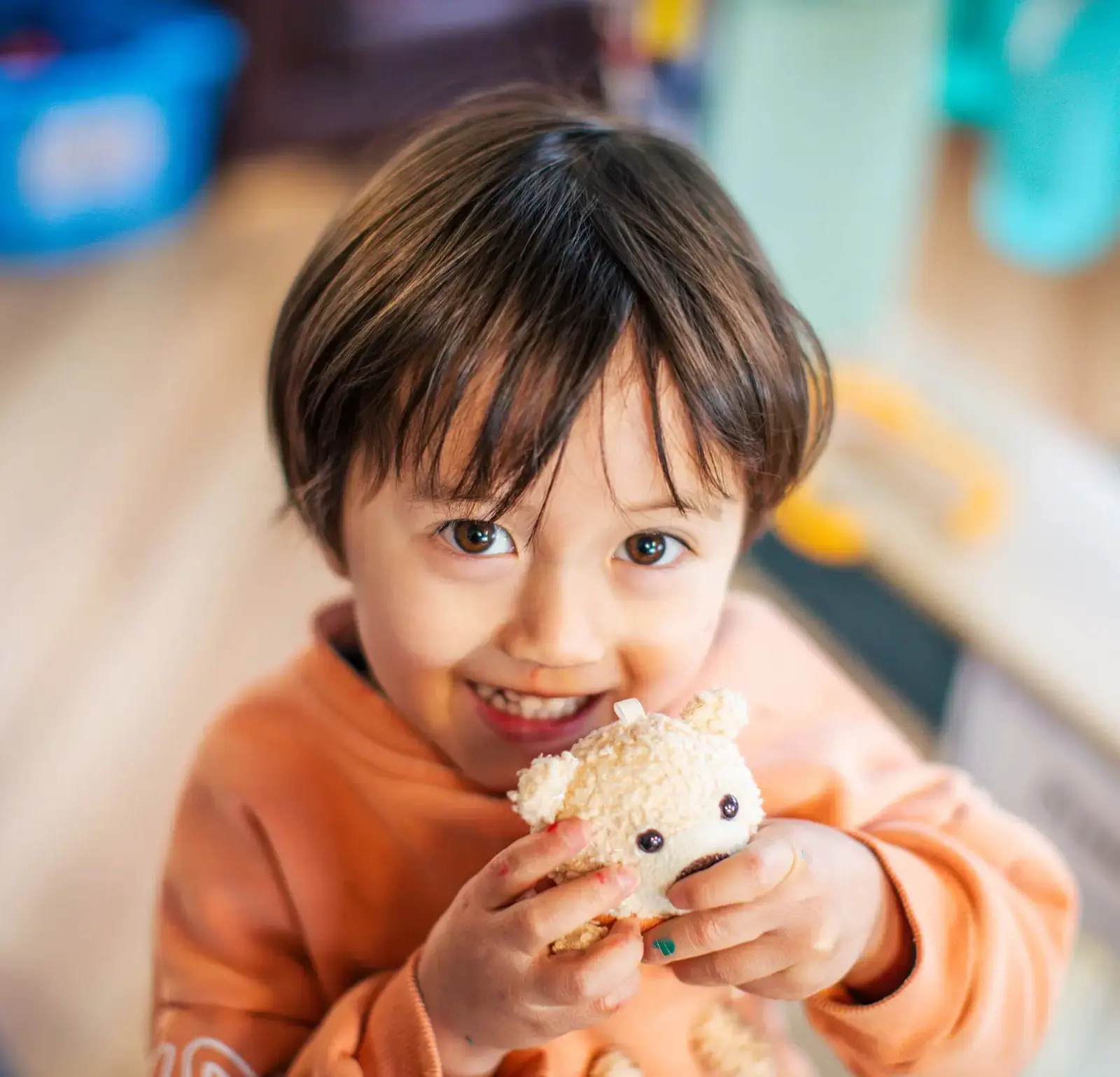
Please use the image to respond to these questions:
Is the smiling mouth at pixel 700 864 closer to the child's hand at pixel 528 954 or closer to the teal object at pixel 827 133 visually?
the child's hand at pixel 528 954

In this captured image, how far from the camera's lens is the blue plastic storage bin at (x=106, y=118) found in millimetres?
2094

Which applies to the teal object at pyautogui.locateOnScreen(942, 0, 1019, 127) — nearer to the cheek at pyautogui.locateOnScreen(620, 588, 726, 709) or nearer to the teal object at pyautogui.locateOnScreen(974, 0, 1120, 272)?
the teal object at pyautogui.locateOnScreen(974, 0, 1120, 272)

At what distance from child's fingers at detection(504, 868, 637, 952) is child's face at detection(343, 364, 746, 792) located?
0.10 m

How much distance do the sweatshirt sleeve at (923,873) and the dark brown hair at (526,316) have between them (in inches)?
6.0

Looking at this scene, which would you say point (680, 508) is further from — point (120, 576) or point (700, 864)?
point (120, 576)

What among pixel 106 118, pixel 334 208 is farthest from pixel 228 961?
pixel 334 208

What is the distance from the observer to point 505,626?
1.81 feet

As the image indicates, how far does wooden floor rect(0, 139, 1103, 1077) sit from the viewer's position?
124 cm

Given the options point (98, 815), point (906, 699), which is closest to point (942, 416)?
point (906, 699)

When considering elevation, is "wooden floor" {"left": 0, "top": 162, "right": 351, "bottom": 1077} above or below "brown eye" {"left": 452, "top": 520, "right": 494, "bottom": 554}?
below

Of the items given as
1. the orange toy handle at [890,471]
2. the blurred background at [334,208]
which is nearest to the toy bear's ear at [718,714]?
the blurred background at [334,208]

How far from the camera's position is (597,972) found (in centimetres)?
48

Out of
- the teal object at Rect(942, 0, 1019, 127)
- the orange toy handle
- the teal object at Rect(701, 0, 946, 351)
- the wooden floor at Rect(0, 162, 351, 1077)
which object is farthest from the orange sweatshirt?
the teal object at Rect(942, 0, 1019, 127)

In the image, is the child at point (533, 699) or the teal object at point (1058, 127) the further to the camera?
the teal object at point (1058, 127)
